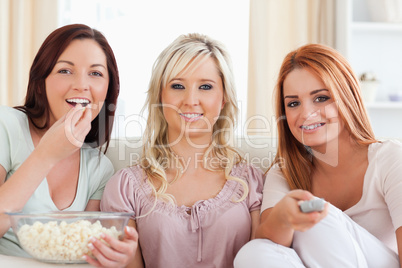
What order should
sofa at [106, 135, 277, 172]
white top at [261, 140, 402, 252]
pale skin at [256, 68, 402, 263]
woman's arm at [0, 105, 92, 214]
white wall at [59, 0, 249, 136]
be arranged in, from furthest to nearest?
white wall at [59, 0, 249, 136]
sofa at [106, 135, 277, 172]
pale skin at [256, 68, 402, 263]
white top at [261, 140, 402, 252]
woman's arm at [0, 105, 92, 214]

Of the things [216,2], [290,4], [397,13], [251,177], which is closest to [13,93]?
[216,2]

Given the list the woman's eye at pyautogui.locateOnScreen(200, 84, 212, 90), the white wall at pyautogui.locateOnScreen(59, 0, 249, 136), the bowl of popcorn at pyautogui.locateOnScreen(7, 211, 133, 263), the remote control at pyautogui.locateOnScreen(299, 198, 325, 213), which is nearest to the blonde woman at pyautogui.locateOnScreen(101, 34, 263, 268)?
the woman's eye at pyautogui.locateOnScreen(200, 84, 212, 90)

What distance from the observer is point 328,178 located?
1745mm

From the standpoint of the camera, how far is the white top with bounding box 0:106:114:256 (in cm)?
163

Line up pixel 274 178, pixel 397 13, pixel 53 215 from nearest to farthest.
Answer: pixel 53 215
pixel 274 178
pixel 397 13

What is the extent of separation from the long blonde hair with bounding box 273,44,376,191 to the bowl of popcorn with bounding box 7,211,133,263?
70 cm

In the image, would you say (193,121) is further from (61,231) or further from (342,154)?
(61,231)

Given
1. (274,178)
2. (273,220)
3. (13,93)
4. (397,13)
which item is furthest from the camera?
(13,93)

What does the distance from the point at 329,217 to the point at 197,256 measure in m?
0.49

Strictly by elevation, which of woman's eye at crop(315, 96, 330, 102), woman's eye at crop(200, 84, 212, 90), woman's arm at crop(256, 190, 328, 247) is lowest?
woman's arm at crop(256, 190, 328, 247)

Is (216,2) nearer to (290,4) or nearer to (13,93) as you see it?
(290,4)

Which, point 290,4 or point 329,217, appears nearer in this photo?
point 329,217

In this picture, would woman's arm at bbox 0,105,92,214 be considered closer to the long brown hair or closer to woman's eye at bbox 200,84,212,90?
the long brown hair

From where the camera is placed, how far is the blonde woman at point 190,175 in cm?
164
